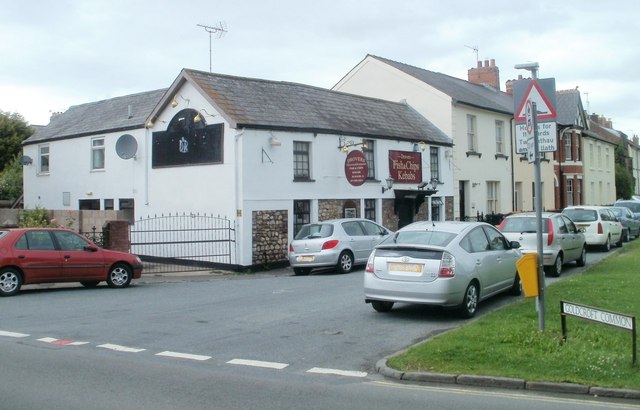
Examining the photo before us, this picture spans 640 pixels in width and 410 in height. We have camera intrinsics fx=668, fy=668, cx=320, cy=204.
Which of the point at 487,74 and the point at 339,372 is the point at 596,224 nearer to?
the point at 339,372

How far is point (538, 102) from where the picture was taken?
9164mm

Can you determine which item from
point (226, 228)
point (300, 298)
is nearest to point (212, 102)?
point (226, 228)

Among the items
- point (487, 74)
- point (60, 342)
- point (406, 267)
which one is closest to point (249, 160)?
point (406, 267)

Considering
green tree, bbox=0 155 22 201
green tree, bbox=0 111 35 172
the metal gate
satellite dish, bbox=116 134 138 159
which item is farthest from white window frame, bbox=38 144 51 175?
green tree, bbox=0 111 35 172

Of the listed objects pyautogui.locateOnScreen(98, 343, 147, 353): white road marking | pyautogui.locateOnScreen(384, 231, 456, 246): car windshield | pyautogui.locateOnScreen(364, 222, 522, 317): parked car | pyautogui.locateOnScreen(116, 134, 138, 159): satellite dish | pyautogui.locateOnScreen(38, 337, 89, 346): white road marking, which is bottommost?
pyautogui.locateOnScreen(98, 343, 147, 353): white road marking

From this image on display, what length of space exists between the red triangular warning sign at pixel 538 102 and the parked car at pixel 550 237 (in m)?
7.55

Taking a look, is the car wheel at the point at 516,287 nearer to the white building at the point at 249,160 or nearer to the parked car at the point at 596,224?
the white building at the point at 249,160

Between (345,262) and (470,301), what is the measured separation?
8.69 m

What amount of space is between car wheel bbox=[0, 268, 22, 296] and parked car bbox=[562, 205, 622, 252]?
1778 cm

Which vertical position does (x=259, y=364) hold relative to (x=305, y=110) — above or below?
below

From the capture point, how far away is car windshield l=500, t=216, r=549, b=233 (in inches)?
678

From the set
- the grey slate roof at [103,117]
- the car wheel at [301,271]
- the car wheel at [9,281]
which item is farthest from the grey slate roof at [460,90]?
the car wheel at [9,281]

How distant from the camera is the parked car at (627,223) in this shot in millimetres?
29125

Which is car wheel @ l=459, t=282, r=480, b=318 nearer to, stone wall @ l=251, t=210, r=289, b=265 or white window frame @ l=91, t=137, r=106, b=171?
stone wall @ l=251, t=210, r=289, b=265
